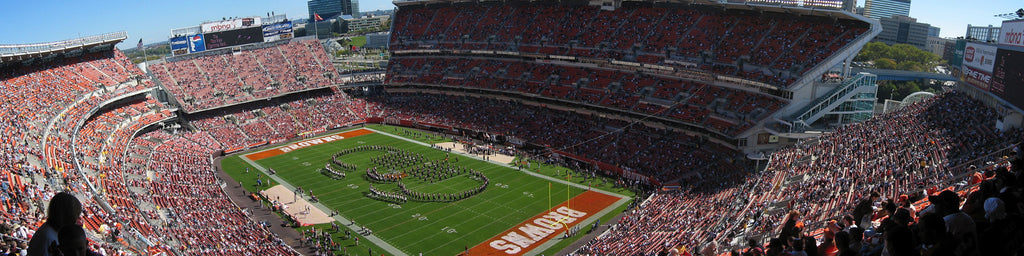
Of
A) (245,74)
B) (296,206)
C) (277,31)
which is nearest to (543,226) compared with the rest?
(296,206)

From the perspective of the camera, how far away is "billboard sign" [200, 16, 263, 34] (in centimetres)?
5678

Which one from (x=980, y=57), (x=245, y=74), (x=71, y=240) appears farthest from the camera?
(x=245, y=74)

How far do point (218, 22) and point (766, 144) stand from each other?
50690mm

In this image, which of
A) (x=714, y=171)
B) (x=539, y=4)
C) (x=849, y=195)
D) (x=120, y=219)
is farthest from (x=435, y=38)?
(x=849, y=195)

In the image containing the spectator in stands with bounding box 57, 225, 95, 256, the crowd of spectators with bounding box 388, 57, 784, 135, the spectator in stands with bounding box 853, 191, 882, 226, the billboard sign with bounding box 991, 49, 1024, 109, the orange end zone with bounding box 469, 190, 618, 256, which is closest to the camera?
the spectator in stands with bounding box 57, 225, 95, 256

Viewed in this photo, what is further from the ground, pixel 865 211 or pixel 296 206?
pixel 865 211

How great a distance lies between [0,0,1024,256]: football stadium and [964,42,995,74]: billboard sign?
0.18 meters

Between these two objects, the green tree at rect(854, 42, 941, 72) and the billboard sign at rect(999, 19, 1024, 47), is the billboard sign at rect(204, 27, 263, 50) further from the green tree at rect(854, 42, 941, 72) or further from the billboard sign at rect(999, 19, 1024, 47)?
the green tree at rect(854, 42, 941, 72)

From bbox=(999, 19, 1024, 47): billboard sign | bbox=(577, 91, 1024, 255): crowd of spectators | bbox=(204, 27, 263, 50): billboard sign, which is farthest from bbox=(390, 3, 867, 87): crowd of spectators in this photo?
bbox=(204, 27, 263, 50): billboard sign

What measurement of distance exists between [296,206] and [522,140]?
17938 mm

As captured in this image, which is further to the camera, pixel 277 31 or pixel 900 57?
pixel 900 57

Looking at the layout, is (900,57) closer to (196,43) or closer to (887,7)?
(887,7)

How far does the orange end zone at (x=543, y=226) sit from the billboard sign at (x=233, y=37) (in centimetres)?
4293

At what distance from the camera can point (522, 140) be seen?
145 feet
